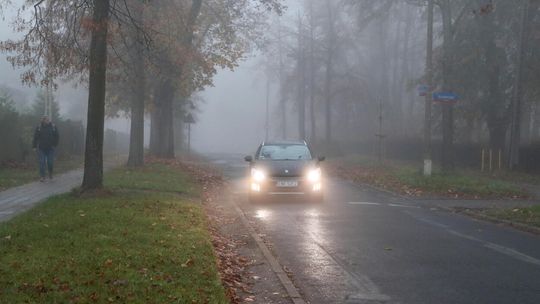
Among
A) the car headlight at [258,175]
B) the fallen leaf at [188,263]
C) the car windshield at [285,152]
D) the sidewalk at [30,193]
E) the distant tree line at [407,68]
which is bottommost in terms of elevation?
the fallen leaf at [188,263]

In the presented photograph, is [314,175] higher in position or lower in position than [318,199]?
higher

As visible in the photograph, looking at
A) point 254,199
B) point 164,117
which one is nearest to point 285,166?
point 254,199

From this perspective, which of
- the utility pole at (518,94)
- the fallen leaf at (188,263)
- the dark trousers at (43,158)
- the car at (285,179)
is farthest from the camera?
the utility pole at (518,94)

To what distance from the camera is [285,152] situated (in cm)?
1834

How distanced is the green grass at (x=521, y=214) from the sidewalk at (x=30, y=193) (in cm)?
989

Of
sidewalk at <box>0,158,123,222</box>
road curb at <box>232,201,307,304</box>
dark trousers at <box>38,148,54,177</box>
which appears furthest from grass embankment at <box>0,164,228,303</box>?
dark trousers at <box>38,148,54,177</box>

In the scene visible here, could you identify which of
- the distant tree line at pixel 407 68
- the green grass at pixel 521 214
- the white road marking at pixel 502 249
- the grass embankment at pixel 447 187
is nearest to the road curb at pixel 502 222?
the green grass at pixel 521 214

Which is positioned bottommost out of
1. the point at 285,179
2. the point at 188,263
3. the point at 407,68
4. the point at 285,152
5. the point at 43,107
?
the point at 188,263

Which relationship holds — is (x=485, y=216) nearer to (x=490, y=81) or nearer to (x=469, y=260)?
(x=469, y=260)

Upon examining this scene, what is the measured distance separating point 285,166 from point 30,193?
6.29 meters

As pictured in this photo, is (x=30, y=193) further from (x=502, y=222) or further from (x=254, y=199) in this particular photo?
(x=502, y=222)

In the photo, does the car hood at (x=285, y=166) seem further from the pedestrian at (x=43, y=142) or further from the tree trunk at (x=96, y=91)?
the pedestrian at (x=43, y=142)

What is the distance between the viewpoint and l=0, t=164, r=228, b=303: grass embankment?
6.38m

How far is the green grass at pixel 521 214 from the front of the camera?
1324 cm
